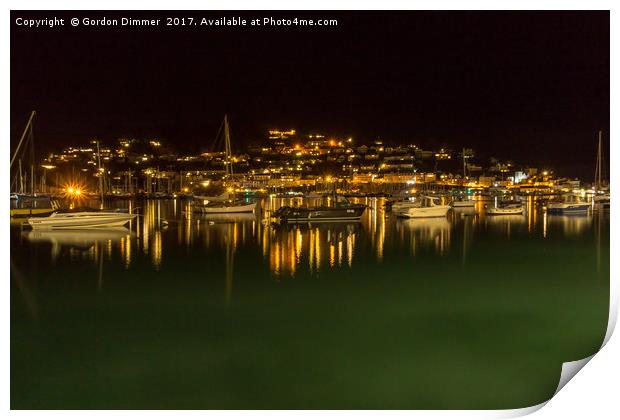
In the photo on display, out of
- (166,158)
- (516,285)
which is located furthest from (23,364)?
(166,158)

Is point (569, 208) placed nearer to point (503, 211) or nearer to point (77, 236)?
point (503, 211)

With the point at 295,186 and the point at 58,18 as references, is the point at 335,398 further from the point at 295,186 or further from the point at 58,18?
the point at 295,186

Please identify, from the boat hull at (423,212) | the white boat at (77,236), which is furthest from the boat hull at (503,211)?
the white boat at (77,236)

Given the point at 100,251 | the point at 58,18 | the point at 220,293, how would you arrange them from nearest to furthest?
the point at 58,18, the point at 220,293, the point at 100,251

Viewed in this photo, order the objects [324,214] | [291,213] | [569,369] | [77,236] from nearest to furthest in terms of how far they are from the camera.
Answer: [569,369] < [77,236] < [291,213] < [324,214]

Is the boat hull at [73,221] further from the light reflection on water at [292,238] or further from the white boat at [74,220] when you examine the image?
the light reflection on water at [292,238]

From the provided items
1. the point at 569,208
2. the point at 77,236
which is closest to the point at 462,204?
the point at 569,208
